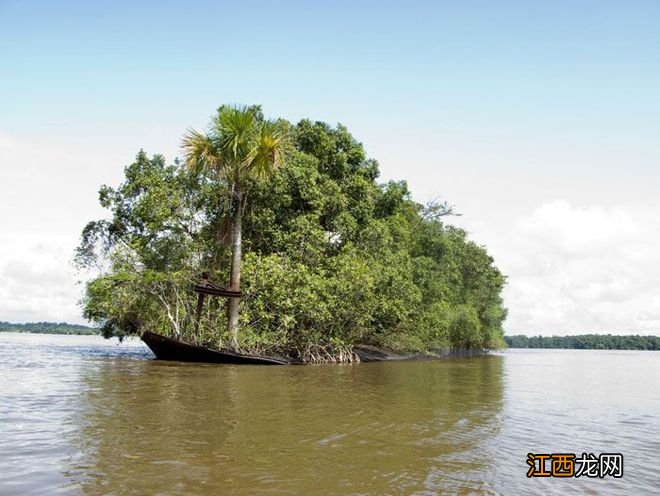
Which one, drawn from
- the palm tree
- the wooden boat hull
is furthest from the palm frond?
the wooden boat hull

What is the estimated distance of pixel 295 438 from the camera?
289 inches

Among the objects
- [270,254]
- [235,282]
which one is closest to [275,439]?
[235,282]

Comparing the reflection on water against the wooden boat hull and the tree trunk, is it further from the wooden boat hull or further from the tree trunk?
the tree trunk

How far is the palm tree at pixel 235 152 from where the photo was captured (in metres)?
22.5

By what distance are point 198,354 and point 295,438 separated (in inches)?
607

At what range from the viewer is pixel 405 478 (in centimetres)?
559

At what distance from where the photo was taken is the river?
17.3 feet

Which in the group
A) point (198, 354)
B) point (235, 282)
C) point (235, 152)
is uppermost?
point (235, 152)

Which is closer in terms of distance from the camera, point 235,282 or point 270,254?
point 235,282

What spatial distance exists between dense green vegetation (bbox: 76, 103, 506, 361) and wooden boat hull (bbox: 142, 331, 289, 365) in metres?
1.00

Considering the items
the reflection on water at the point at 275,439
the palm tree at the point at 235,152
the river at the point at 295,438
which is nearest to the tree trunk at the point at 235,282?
the palm tree at the point at 235,152

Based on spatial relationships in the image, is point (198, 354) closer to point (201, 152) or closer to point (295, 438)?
point (201, 152)

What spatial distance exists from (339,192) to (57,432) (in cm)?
2250

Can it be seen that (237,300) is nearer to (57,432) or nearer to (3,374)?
(3,374)
